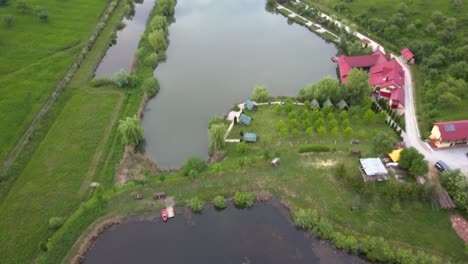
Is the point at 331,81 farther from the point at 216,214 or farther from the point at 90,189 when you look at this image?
the point at 90,189

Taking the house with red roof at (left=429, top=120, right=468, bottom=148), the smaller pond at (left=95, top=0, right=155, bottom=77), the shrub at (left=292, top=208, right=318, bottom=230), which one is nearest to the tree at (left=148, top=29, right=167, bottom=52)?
the smaller pond at (left=95, top=0, right=155, bottom=77)

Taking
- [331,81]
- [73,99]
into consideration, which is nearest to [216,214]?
[331,81]

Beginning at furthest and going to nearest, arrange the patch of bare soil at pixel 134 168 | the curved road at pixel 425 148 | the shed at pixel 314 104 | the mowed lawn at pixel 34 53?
1. the mowed lawn at pixel 34 53
2. the shed at pixel 314 104
3. the curved road at pixel 425 148
4. the patch of bare soil at pixel 134 168

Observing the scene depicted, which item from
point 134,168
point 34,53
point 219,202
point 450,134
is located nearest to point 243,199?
point 219,202

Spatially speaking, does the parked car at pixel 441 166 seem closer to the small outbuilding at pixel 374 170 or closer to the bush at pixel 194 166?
the small outbuilding at pixel 374 170

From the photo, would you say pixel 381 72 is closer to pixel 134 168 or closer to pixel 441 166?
pixel 441 166

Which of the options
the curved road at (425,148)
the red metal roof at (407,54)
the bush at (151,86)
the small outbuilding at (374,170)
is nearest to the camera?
the small outbuilding at (374,170)

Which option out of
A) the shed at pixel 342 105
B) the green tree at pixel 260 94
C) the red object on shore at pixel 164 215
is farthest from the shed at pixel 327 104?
the red object on shore at pixel 164 215

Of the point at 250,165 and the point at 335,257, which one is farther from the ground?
the point at 250,165
